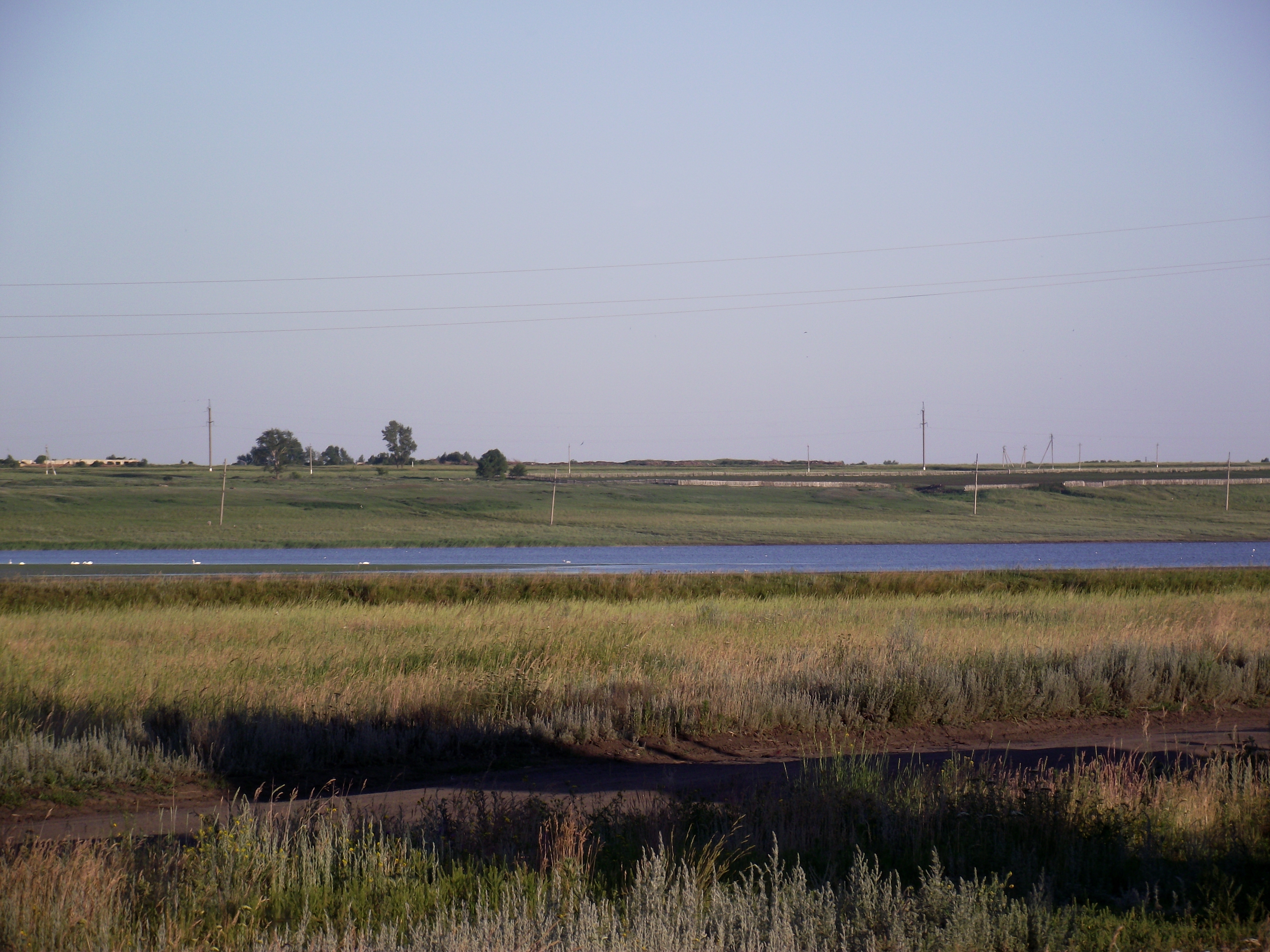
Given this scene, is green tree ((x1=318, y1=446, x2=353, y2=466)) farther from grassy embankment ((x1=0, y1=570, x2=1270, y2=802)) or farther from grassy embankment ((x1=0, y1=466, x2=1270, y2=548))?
grassy embankment ((x1=0, y1=570, x2=1270, y2=802))

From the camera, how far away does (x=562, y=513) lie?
83562 mm

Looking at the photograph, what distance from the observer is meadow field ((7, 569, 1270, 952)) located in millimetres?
5309

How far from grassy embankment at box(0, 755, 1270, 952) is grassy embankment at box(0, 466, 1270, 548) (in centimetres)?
6097

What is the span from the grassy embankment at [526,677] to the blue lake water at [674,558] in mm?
18581

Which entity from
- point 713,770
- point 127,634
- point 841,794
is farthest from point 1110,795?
point 127,634

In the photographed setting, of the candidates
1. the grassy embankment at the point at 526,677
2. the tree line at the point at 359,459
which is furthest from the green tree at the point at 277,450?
the grassy embankment at the point at 526,677

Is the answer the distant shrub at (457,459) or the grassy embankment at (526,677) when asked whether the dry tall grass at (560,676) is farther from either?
the distant shrub at (457,459)

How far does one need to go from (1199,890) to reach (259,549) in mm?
62782

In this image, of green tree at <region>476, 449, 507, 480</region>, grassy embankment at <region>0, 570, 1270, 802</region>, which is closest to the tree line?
green tree at <region>476, 449, 507, 480</region>

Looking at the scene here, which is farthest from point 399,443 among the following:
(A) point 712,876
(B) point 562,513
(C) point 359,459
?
(A) point 712,876

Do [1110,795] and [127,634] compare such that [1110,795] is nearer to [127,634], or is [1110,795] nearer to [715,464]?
[127,634]

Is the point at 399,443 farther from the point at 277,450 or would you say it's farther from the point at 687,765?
the point at 687,765

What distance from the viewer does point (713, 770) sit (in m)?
9.74

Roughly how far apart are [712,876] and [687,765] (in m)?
4.59
